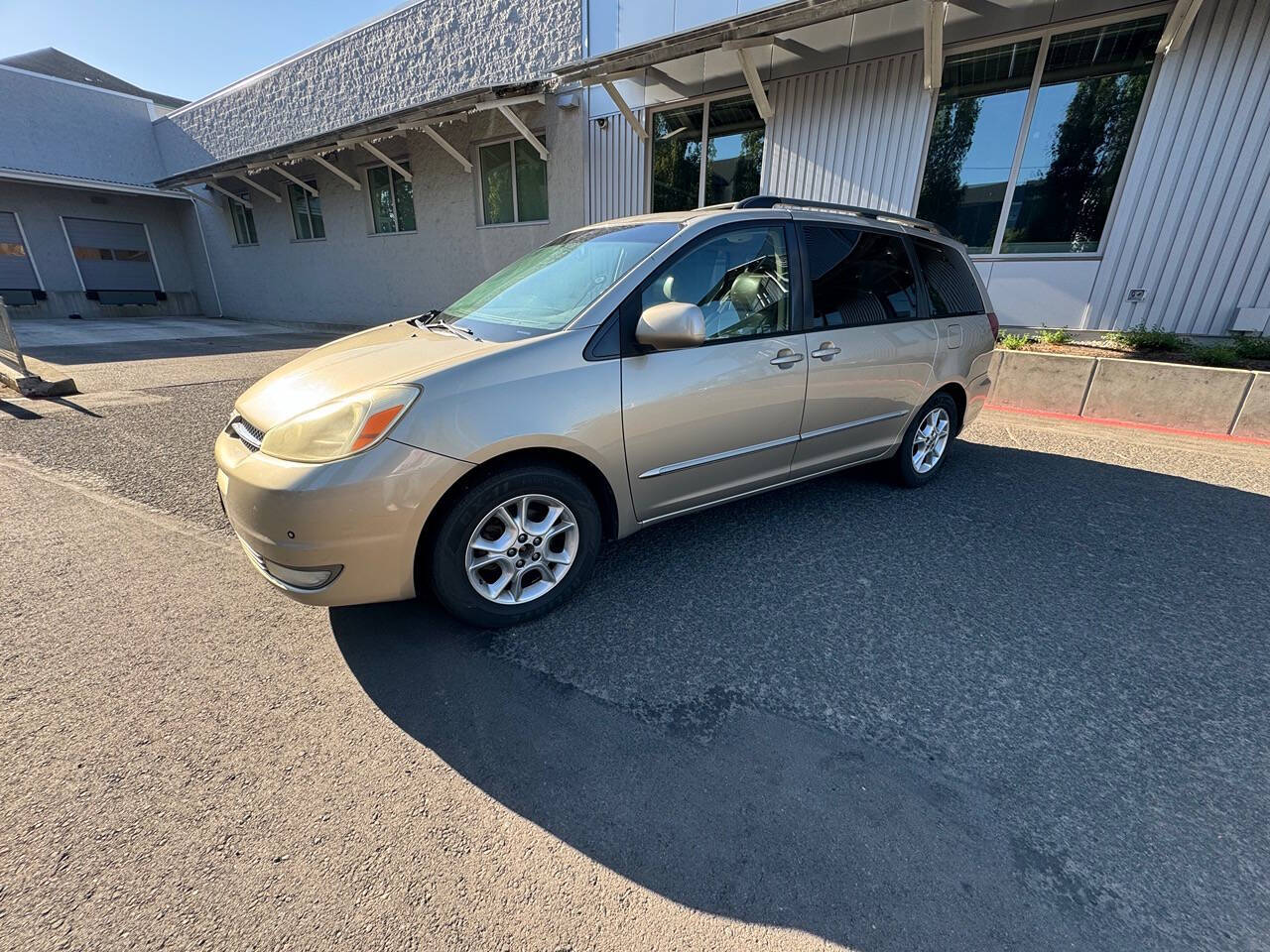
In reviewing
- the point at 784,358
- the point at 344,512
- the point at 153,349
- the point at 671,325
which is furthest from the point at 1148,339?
the point at 153,349

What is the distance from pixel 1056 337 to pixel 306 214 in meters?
17.5

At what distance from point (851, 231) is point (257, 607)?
12.6ft

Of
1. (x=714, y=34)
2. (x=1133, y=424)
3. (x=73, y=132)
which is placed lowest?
(x=1133, y=424)

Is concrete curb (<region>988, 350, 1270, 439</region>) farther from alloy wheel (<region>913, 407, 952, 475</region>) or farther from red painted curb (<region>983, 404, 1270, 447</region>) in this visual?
alloy wheel (<region>913, 407, 952, 475</region>)

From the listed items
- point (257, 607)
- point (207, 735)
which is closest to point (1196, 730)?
point (207, 735)

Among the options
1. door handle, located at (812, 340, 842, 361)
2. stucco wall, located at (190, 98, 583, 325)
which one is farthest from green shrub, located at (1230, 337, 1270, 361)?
stucco wall, located at (190, 98, 583, 325)

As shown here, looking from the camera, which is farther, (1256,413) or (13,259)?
(13,259)

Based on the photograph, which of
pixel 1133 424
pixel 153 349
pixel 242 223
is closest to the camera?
pixel 1133 424

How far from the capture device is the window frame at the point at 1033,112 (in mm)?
6129

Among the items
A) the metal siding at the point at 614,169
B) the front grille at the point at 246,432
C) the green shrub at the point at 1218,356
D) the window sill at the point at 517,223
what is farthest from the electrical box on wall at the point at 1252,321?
the window sill at the point at 517,223

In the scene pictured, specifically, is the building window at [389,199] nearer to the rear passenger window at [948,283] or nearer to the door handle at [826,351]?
the rear passenger window at [948,283]

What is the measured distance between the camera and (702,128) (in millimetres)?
9078

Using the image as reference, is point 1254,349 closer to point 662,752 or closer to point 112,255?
point 662,752

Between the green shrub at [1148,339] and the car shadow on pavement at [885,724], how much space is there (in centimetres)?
392
